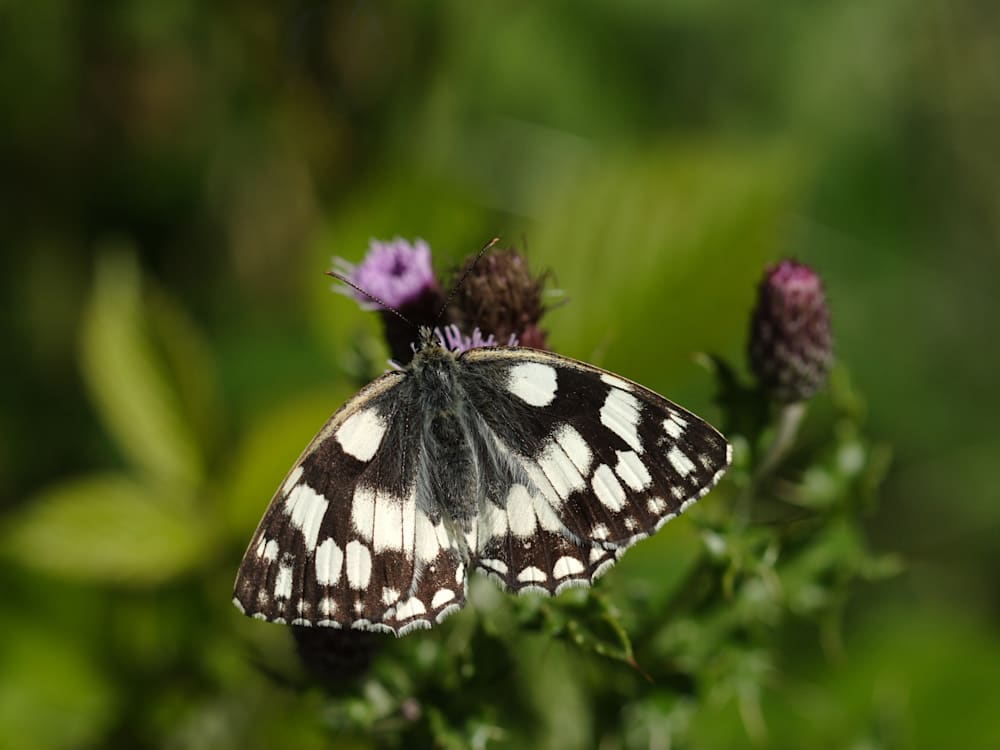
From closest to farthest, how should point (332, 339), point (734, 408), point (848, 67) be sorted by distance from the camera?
point (734, 408)
point (332, 339)
point (848, 67)

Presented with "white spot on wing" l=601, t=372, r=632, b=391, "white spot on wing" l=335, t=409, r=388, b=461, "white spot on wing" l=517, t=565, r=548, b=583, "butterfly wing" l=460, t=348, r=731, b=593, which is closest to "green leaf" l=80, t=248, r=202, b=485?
"white spot on wing" l=335, t=409, r=388, b=461

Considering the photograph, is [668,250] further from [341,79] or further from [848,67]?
[848,67]

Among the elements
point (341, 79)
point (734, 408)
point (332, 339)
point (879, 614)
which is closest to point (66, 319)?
point (341, 79)

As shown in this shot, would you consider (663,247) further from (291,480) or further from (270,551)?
(270,551)

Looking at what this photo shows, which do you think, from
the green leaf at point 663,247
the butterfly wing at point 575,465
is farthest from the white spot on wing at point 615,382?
the green leaf at point 663,247

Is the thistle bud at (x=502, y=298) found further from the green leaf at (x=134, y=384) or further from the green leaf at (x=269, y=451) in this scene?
the green leaf at (x=134, y=384)

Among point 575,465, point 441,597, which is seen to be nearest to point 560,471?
point 575,465
